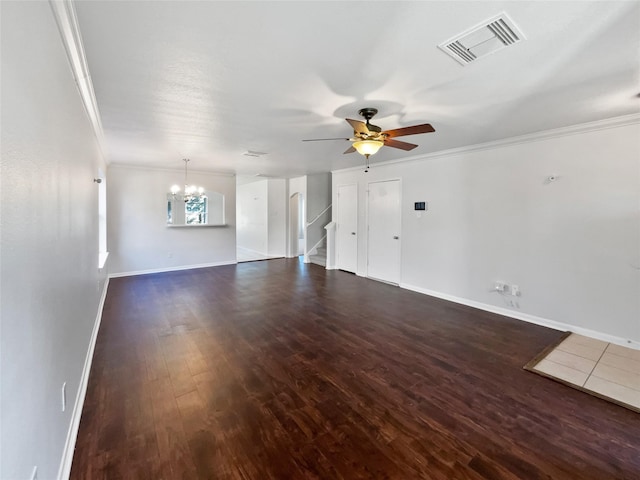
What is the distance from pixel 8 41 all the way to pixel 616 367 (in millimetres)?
4693

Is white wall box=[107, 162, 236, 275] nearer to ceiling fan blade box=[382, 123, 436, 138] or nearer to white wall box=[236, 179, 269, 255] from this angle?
white wall box=[236, 179, 269, 255]

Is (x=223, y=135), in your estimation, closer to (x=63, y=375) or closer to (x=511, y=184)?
(x=63, y=375)

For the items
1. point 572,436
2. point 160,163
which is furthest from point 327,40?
point 160,163

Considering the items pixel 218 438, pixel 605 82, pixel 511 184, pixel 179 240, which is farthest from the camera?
pixel 179 240

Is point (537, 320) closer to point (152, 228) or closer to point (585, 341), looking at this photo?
point (585, 341)

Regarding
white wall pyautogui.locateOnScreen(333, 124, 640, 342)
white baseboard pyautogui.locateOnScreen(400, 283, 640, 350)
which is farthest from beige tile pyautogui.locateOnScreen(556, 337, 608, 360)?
white wall pyautogui.locateOnScreen(333, 124, 640, 342)

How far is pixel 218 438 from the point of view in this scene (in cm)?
191

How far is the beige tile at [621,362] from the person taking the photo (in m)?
2.82

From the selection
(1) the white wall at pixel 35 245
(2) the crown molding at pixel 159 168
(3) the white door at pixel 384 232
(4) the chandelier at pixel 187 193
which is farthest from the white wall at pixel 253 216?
(1) the white wall at pixel 35 245

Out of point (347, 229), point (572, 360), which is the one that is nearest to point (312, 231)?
point (347, 229)

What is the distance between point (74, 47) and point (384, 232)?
5.17 m

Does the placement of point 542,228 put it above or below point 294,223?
below

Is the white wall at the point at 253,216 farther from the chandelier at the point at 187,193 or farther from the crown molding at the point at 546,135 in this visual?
the crown molding at the point at 546,135

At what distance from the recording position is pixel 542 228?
386cm
